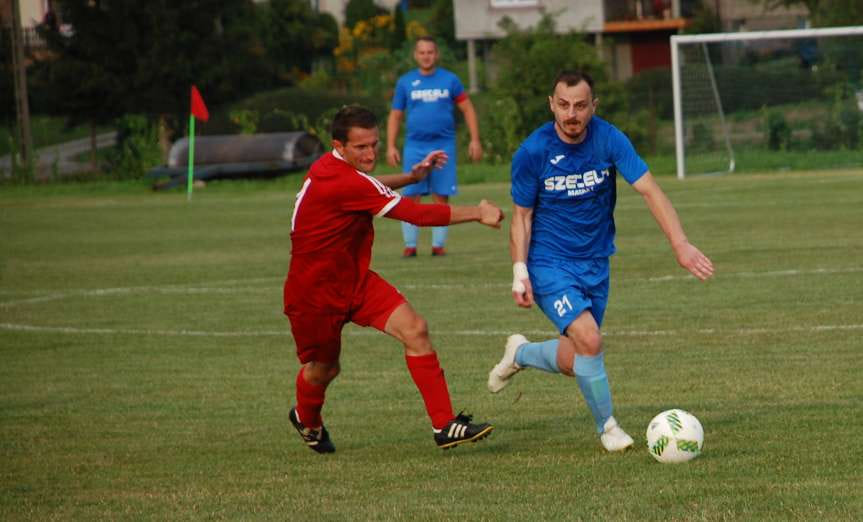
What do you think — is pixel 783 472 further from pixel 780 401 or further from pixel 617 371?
pixel 617 371

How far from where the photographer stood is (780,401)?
8219 mm

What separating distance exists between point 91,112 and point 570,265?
124 ft

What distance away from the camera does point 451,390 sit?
30.3ft

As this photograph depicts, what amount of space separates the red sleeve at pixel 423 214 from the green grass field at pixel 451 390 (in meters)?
1.07

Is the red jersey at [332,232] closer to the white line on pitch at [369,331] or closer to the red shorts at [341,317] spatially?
the red shorts at [341,317]

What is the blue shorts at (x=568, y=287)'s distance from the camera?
7332 mm

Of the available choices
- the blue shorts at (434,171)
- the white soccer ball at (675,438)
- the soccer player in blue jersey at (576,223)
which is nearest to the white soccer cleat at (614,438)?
the soccer player in blue jersey at (576,223)

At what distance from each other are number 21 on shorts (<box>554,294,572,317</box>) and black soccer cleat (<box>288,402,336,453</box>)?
1262mm

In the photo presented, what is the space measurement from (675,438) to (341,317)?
1657mm

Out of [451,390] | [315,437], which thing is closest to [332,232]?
[315,437]

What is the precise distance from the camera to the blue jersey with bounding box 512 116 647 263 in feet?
24.1

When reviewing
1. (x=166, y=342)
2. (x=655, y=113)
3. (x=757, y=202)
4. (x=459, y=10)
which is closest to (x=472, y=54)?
(x=459, y=10)

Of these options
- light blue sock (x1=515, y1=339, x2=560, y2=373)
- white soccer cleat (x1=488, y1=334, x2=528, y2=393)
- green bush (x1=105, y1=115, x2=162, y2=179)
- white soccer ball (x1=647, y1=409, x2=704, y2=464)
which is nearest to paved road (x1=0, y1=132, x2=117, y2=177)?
green bush (x1=105, y1=115, x2=162, y2=179)

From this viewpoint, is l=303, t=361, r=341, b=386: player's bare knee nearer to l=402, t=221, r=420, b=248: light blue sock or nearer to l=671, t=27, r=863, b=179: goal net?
l=402, t=221, r=420, b=248: light blue sock
